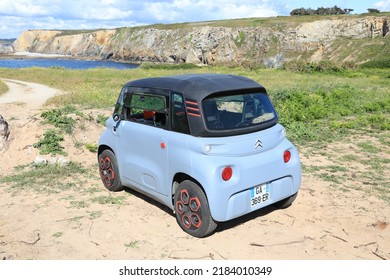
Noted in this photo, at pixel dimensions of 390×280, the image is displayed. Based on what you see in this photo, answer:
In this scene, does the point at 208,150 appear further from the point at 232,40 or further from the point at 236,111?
the point at 232,40

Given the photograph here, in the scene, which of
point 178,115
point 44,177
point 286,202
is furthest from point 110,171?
point 286,202

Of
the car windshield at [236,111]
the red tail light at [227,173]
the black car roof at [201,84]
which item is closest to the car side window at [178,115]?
the black car roof at [201,84]

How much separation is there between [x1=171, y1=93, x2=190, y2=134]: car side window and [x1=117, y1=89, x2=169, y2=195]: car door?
0.15 meters

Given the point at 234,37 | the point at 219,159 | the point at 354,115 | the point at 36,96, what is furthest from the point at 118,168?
the point at 234,37

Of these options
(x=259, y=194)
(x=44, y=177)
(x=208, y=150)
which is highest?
(x=208, y=150)

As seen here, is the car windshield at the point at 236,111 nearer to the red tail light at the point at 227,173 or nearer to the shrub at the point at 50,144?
the red tail light at the point at 227,173

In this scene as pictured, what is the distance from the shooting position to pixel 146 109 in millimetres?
5902

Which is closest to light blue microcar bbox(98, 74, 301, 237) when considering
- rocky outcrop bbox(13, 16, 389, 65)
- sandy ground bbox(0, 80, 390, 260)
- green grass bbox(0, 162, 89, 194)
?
sandy ground bbox(0, 80, 390, 260)

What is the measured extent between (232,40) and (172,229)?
103 m

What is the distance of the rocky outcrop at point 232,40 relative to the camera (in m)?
83.1

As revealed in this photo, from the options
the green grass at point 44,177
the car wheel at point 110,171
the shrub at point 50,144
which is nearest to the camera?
the car wheel at point 110,171

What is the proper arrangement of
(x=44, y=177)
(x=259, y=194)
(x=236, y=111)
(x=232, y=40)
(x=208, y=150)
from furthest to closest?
→ (x=232, y=40), (x=44, y=177), (x=236, y=111), (x=259, y=194), (x=208, y=150)

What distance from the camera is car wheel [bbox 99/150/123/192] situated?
6.64 m
